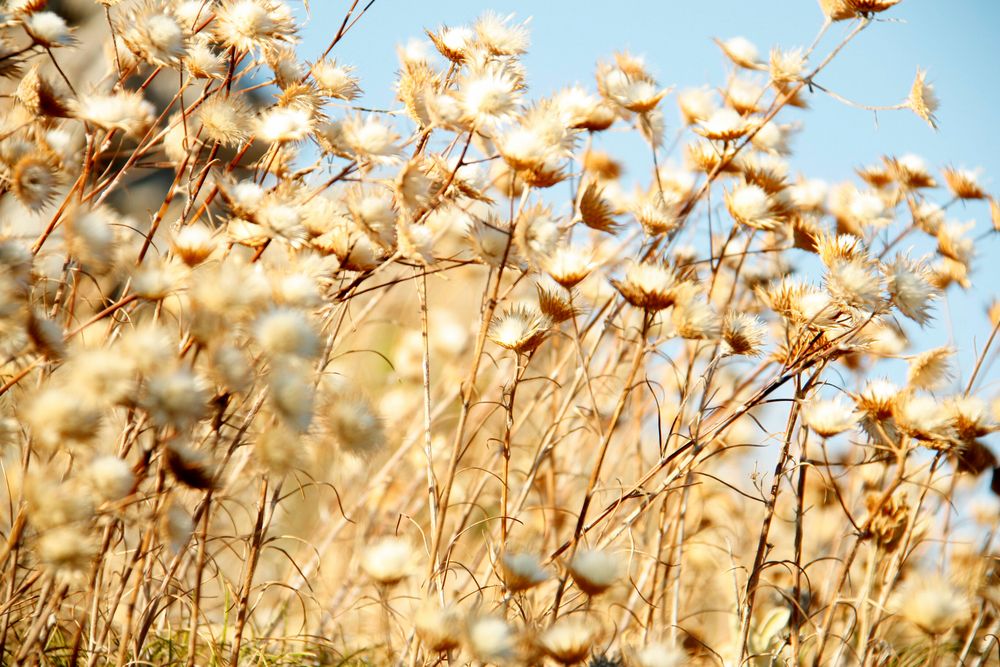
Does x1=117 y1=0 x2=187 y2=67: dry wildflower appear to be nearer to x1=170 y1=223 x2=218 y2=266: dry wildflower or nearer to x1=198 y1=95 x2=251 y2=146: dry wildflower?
x1=198 y1=95 x2=251 y2=146: dry wildflower

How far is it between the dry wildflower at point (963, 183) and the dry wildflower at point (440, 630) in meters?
1.11

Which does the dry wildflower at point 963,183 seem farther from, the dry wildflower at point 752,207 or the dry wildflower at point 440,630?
the dry wildflower at point 440,630

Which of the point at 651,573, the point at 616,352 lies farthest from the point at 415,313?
the point at 651,573

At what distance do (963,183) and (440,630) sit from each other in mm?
1136

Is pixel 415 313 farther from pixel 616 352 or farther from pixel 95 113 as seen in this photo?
pixel 95 113

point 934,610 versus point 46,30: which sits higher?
point 46,30

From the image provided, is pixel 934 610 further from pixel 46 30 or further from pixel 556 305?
pixel 46 30

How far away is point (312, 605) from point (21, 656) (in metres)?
1.07

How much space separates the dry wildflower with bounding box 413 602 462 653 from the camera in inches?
26.3

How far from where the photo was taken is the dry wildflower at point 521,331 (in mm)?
828

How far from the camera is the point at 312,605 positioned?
1.73 metres

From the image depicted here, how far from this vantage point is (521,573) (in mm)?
726

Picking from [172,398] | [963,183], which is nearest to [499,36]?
[172,398]

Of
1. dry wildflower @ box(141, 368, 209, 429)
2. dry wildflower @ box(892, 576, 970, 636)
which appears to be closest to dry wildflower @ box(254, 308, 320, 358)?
dry wildflower @ box(141, 368, 209, 429)
